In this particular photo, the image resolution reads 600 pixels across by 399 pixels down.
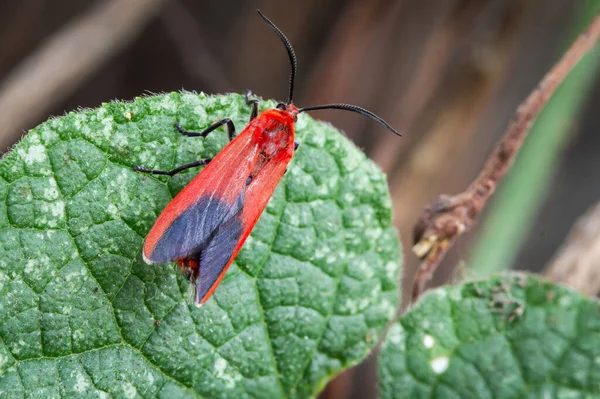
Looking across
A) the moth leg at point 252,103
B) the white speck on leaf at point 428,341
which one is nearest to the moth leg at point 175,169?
the moth leg at point 252,103

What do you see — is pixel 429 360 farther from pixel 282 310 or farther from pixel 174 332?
pixel 174 332

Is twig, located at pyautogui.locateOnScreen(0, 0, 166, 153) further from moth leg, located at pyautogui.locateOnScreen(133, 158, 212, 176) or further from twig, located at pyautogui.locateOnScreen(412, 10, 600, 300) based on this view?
twig, located at pyautogui.locateOnScreen(412, 10, 600, 300)

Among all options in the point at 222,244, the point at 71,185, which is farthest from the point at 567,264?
the point at 71,185

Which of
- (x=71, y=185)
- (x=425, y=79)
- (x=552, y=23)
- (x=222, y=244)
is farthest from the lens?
(x=552, y=23)

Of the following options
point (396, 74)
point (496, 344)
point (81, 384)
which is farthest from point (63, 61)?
point (496, 344)

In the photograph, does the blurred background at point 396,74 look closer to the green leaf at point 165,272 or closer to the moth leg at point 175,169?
the green leaf at point 165,272
